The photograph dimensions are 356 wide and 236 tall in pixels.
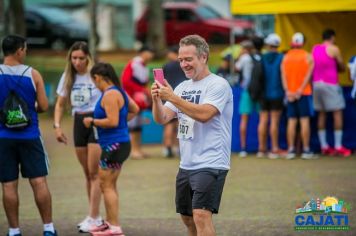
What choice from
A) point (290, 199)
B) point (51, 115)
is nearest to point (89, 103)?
point (290, 199)

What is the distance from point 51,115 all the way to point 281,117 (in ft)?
27.0

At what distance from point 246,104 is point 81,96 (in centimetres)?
543

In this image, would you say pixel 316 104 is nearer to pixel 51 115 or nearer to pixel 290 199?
pixel 290 199

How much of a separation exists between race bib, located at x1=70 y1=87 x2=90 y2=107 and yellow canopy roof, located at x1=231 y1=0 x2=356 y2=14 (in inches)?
175

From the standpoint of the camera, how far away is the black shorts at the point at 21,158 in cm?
774

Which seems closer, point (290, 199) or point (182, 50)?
point (182, 50)

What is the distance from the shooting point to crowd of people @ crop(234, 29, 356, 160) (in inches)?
509

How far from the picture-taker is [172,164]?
13000 mm

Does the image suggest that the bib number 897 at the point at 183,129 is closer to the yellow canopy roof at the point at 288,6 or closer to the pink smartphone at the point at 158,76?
the pink smartphone at the point at 158,76

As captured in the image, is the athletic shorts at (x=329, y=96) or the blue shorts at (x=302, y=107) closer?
the blue shorts at (x=302, y=107)

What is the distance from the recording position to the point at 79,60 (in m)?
8.60

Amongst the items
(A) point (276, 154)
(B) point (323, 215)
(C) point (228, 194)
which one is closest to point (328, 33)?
(A) point (276, 154)

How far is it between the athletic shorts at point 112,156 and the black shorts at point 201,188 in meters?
1.53

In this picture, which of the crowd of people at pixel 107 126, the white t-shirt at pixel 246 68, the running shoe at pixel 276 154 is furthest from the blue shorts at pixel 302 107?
the white t-shirt at pixel 246 68
